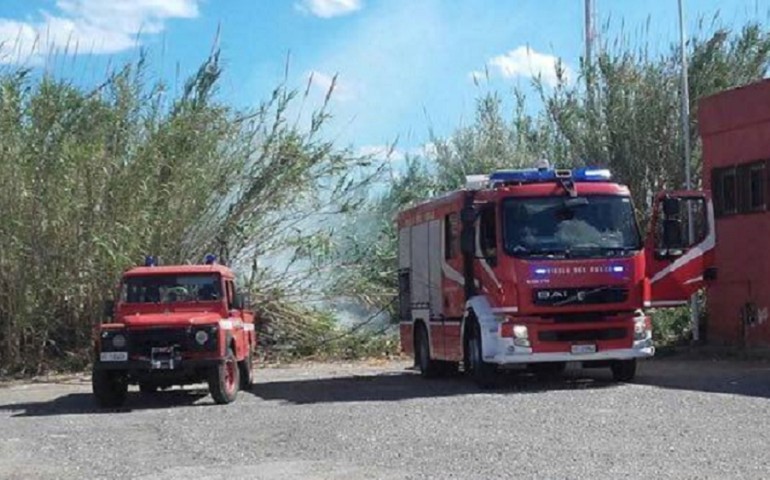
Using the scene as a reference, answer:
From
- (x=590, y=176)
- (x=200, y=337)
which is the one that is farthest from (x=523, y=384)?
(x=200, y=337)

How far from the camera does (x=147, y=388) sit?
20906mm

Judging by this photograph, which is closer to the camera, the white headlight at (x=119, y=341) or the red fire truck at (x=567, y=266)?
the white headlight at (x=119, y=341)

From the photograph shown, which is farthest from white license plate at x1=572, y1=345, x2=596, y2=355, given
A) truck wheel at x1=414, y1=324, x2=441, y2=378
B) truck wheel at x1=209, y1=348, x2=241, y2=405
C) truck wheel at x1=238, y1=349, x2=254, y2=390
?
truck wheel at x1=238, y1=349, x2=254, y2=390

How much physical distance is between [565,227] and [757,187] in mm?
8004

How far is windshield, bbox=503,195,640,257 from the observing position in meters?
19.5

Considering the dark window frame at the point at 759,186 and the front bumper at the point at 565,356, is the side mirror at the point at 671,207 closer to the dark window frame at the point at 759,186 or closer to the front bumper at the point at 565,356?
the front bumper at the point at 565,356

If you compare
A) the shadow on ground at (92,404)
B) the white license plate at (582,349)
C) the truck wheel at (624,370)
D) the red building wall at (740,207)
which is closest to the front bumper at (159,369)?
the shadow on ground at (92,404)

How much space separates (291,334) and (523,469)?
64.0 ft

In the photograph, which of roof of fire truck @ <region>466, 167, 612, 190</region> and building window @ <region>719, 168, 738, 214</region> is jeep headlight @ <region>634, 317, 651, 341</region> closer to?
roof of fire truck @ <region>466, 167, 612, 190</region>

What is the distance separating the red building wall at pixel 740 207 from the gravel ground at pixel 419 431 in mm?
3809

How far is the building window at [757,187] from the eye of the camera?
25.9m

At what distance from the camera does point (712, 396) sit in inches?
701

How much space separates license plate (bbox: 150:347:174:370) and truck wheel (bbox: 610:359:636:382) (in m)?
6.82

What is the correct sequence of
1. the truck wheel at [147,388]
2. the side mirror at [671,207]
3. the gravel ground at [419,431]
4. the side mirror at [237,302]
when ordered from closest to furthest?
the gravel ground at [419,431], the side mirror at [671,207], the truck wheel at [147,388], the side mirror at [237,302]
